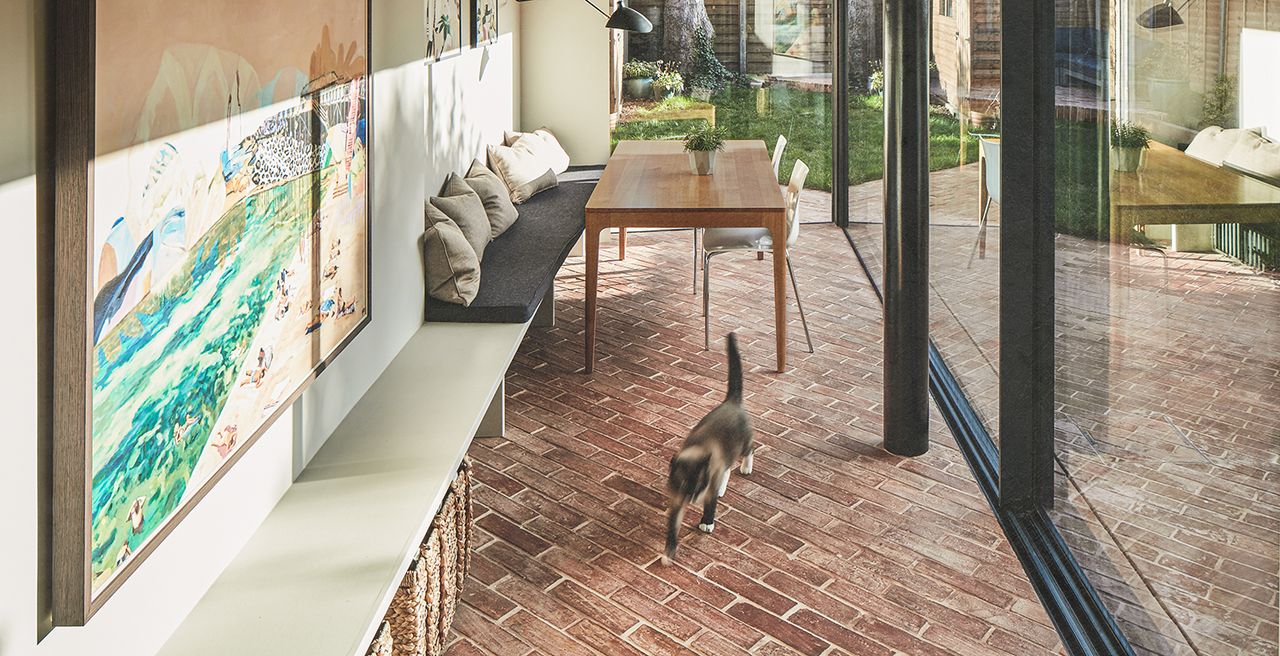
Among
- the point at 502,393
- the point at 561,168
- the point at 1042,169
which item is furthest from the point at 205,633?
the point at 561,168

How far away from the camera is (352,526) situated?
2926mm

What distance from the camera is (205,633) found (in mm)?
2395

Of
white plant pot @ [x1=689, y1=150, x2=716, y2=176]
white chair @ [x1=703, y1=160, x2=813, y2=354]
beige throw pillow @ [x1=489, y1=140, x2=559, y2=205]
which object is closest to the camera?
white chair @ [x1=703, y1=160, x2=813, y2=354]

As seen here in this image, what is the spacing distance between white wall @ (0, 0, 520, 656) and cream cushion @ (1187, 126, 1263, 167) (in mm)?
2249

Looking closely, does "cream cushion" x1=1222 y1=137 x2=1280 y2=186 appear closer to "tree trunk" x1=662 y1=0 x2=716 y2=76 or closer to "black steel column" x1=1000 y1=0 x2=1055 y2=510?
"black steel column" x1=1000 y1=0 x2=1055 y2=510

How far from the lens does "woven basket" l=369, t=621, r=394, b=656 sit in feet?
8.50

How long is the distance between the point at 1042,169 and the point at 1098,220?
547mm

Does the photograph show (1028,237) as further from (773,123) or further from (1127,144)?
(773,123)

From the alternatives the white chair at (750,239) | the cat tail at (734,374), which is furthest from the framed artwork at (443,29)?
the cat tail at (734,374)

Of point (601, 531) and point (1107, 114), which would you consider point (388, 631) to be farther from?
point (1107, 114)

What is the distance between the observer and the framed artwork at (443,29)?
5096mm

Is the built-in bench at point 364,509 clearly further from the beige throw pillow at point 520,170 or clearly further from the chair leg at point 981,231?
the beige throw pillow at point 520,170

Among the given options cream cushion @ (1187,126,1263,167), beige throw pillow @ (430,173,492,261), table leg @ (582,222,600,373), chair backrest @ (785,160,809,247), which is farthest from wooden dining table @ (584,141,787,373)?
cream cushion @ (1187,126,1263,167)

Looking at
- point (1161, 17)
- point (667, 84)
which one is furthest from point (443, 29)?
point (667, 84)
